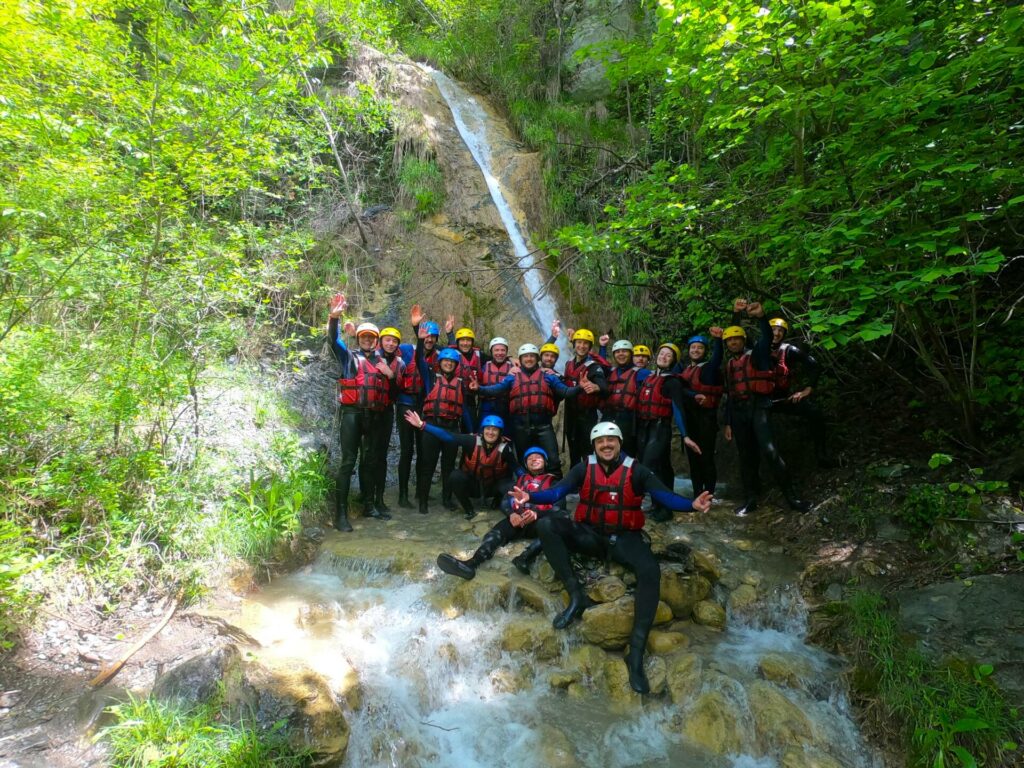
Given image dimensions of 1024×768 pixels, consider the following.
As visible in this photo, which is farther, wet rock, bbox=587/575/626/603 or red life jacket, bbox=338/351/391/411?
red life jacket, bbox=338/351/391/411

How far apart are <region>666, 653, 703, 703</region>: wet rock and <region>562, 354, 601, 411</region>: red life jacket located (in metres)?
3.36

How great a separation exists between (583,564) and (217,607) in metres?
3.41

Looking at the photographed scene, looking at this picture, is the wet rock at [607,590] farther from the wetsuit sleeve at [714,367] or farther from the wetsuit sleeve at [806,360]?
the wetsuit sleeve at [806,360]

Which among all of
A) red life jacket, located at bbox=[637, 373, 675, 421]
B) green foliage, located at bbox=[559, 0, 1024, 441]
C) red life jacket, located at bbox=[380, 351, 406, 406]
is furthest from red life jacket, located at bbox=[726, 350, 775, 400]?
red life jacket, located at bbox=[380, 351, 406, 406]

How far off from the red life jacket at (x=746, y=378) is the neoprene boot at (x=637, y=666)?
3.46 meters

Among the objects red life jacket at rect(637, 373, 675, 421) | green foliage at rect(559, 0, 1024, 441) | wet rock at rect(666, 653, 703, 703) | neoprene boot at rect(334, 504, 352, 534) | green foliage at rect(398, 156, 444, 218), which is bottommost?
wet rock at rect(666, 653, 703, 703)

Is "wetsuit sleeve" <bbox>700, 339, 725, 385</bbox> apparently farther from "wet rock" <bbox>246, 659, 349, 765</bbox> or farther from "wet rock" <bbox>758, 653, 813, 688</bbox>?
"wet rock" <bbox>246, 659, 349, 765</bbox>

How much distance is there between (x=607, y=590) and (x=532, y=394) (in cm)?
277

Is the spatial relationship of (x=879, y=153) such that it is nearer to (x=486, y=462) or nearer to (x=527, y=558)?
(x=527, y=558)

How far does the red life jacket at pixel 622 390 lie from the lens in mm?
6598

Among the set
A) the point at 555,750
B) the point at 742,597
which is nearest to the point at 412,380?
the point at 555,750

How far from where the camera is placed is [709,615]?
15.0 ft

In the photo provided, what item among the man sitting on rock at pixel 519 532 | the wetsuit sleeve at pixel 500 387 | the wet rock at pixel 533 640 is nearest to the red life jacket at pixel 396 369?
the wetsuit sleeve at pixel 500 387

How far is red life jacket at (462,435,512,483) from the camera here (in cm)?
632
